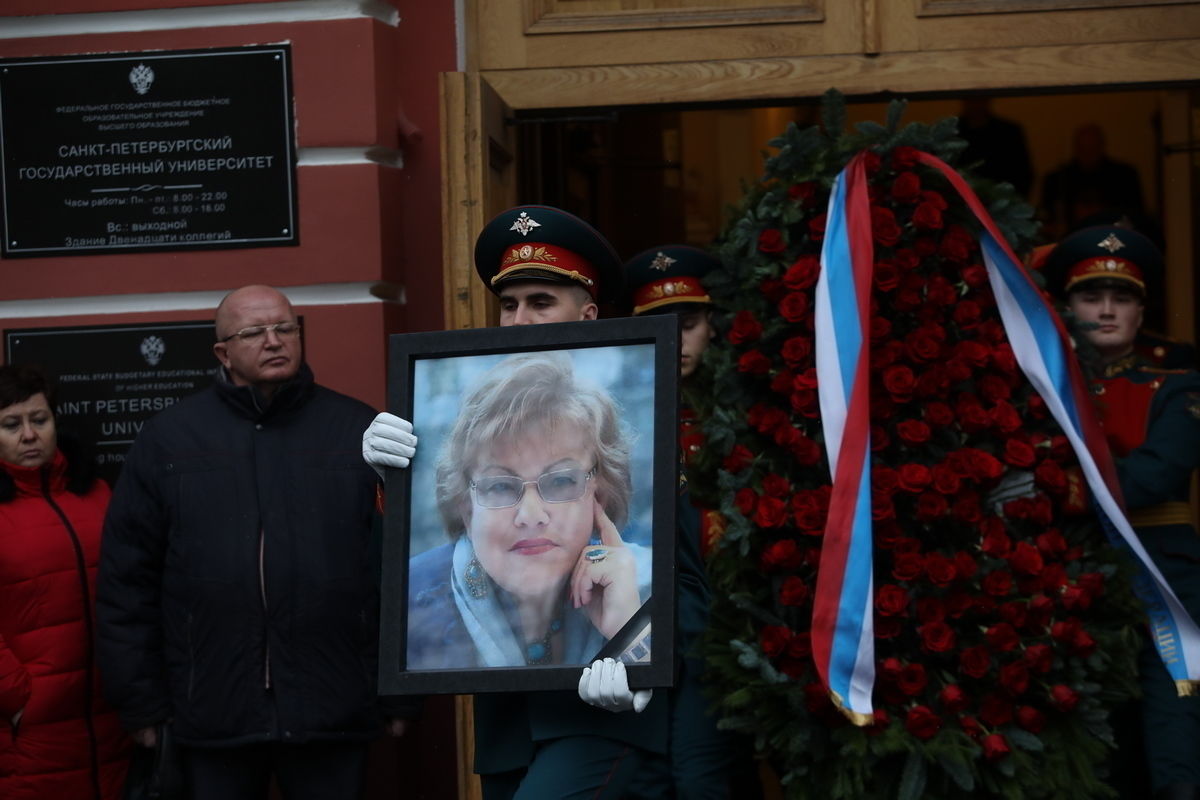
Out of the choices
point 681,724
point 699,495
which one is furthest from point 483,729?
point 699,495

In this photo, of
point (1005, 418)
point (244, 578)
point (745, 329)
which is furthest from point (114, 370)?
point (1005, 418)

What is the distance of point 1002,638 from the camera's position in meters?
3.65

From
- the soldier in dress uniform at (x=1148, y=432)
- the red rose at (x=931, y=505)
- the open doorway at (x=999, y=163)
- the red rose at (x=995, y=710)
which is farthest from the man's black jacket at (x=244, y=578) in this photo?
the open doorway at (x=999, y=163)

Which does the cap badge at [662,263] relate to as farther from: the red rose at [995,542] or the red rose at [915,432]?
the red rose at [995,542]

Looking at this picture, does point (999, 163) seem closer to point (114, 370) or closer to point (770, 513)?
point (114, 370)

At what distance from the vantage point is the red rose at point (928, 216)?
3.79 metres

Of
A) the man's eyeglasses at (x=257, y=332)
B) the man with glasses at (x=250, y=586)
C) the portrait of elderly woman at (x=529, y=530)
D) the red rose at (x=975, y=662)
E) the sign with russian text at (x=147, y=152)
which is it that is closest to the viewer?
the portrait of elderly woman at (x=529, y=530)

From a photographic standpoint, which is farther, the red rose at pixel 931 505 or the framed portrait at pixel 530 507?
the red rose at pixel 931 505

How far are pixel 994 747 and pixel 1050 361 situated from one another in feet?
3.02

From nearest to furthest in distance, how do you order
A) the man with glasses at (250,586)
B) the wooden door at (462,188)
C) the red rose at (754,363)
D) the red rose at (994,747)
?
the red rose at (994,747), the red rose at (754,363), the man with glasses at (250,586), the wooden door at (462,188)

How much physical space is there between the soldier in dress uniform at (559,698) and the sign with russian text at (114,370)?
5.30 feet

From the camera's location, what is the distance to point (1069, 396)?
384 cm

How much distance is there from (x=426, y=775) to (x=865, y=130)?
8.20ft

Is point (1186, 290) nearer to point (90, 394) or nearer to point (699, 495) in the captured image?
point (699, 495)
